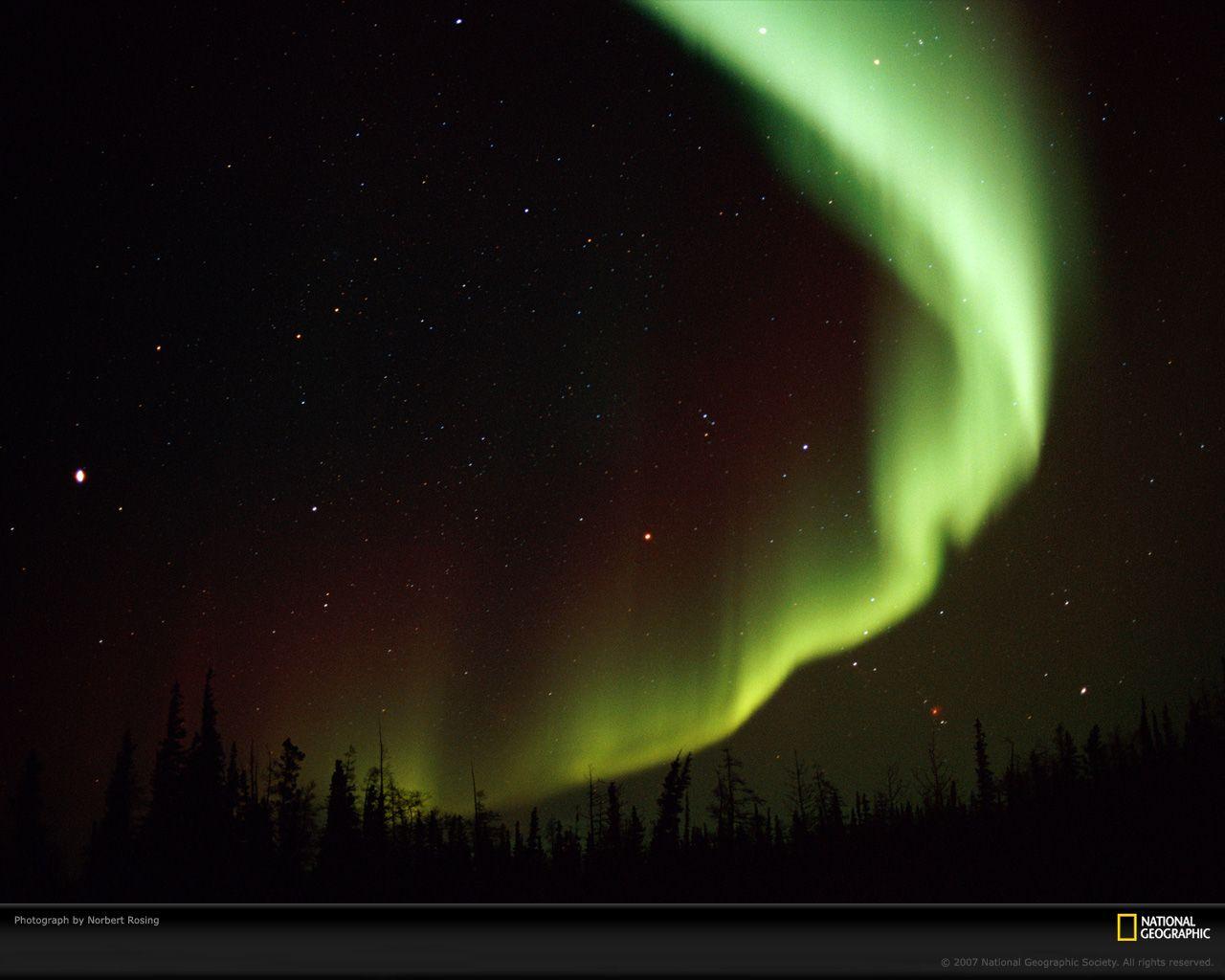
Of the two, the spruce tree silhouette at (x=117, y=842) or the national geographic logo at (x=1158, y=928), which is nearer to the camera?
the national geographic logo at (x=1158, y=928)

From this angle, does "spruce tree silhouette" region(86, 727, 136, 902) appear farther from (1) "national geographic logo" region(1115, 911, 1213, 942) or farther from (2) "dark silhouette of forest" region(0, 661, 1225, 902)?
(1) "national geographic logo" region(1115, 911, 1213, 942)

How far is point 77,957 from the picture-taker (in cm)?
297

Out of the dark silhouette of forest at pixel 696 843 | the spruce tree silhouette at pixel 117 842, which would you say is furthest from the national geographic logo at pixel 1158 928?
the spruce tree silhouette at pixel 117 842

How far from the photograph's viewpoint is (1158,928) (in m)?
2.77

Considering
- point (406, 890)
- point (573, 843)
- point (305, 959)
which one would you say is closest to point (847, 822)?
point (573, 843)

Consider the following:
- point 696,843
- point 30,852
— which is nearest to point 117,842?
point 30,852

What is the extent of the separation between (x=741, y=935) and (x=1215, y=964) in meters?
1.65

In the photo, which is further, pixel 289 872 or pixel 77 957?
pixel 289 872

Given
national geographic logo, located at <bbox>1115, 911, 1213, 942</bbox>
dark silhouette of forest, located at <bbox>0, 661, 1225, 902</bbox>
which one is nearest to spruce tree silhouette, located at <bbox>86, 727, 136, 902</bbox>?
dark silhouette of forest, located at <bbox>0, 661, 1225, 902</bbox>

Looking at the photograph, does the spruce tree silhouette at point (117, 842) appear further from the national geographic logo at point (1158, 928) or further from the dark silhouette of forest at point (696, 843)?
the national geographic logo at point (1158, 928)

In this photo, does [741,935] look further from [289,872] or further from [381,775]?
[381,775]

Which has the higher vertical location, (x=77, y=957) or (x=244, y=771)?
(x=244, y=771)

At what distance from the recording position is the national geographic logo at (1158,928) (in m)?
2.76

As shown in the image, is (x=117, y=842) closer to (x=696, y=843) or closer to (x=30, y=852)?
(x=30, y=852)
